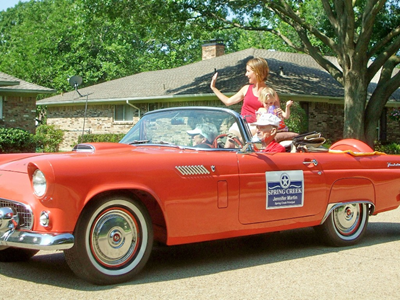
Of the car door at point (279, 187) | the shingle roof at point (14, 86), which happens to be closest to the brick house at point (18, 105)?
the shingle roof at point (14, 86)

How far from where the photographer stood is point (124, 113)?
96.4ft

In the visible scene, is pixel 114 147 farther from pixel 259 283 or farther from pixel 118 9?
pixel 118 9

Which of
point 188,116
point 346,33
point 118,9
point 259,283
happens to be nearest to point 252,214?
point 259,283

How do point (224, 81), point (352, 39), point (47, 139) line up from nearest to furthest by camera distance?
point (352, 39) < point (224, 81) < point (47, 139)

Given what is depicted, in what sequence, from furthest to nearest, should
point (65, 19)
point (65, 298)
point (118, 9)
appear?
point (65, 19) < point (118, 9) < point (65, 298)

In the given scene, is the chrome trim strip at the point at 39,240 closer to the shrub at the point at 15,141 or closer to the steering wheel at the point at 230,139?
the steering wheel at the point at 230,139

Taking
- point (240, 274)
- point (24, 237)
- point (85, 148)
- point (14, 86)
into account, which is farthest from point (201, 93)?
point (24, 237)

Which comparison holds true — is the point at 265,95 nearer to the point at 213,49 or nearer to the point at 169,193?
the point at 169,193

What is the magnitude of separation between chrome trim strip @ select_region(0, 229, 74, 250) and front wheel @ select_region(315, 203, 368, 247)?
3.04 m

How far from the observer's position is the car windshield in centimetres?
554

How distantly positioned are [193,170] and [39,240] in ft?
4.74

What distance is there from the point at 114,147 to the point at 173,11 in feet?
50.1

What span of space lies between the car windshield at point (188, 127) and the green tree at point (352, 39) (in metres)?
12.0

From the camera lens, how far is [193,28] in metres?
21.0
